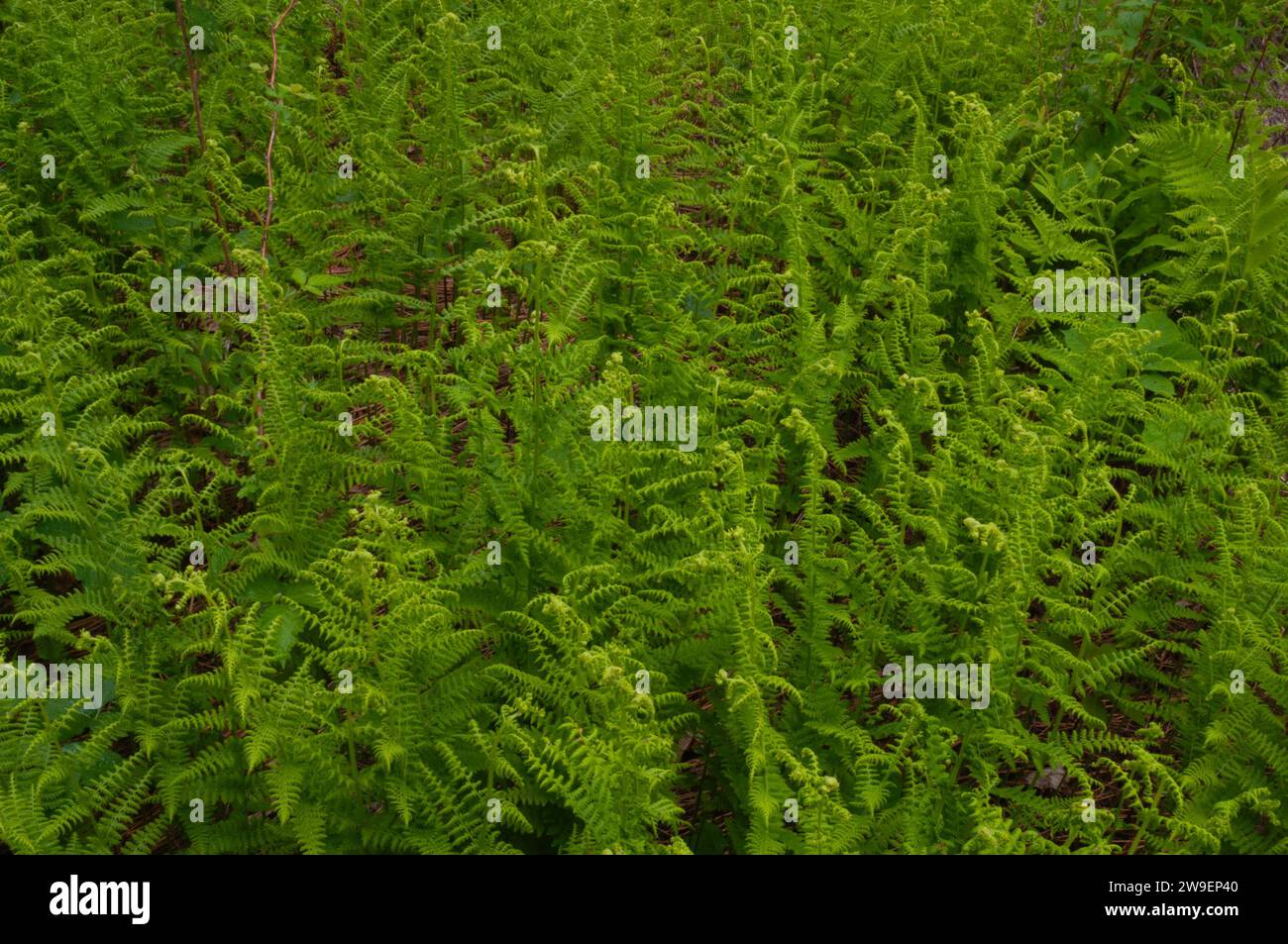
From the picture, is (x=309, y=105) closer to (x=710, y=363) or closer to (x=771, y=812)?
(x=710, y=363)

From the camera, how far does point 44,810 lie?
2.75 m

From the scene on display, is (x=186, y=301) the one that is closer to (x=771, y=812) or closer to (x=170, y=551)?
(x=170, y=551)

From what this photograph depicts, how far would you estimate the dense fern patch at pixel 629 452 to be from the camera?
2.80 m

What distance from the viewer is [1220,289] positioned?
4395mm

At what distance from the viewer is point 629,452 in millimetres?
3318

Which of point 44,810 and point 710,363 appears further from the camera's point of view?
point 710,363

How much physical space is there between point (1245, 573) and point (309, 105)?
14.5 feet

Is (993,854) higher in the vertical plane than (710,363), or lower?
lower

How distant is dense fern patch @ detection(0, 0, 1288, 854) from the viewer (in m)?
2.80

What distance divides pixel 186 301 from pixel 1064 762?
12.1 feet
